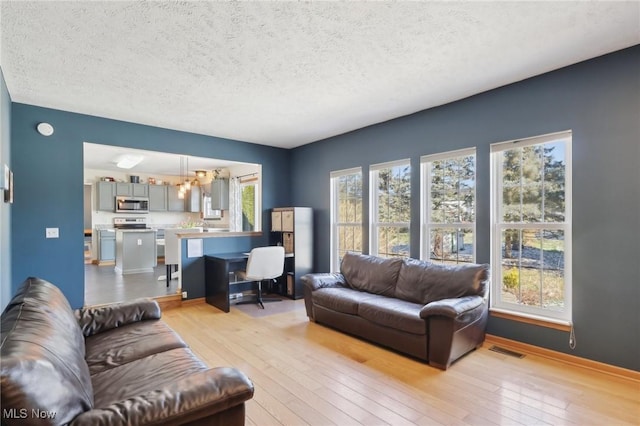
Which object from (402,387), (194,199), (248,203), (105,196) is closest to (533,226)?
(402,387)

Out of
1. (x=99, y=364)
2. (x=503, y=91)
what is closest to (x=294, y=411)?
(x=99, y=364)

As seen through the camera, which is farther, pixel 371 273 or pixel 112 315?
pixel 371 273

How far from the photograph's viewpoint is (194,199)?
31.5 ft

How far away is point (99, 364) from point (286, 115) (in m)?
3.28

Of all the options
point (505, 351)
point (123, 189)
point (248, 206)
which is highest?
point (123, 189)

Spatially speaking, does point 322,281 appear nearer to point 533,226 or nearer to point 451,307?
point 451,307

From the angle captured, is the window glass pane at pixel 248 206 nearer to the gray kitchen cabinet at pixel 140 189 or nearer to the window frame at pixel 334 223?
the gray kitchen cabinet at pixel 140 189

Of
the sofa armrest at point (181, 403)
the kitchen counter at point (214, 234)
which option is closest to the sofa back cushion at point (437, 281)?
the sofa armrest at point (181, 403)

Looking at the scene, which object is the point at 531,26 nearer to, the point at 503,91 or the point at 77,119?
the point at 503,91

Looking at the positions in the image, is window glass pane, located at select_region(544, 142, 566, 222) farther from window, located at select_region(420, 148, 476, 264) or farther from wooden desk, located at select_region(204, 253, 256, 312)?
wooden desk, located at select_region(204, 253, 256, 312)

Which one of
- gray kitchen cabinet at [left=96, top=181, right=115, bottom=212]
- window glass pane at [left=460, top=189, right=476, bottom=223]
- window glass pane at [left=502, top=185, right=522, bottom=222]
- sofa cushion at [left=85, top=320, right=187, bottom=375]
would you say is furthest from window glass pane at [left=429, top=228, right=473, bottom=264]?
gray kitchen cabinet at [left=96, top=181, right=115, bottom=212]

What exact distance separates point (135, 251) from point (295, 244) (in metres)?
4.38

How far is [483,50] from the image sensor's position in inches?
103

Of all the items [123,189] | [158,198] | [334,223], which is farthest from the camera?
[158,198]
